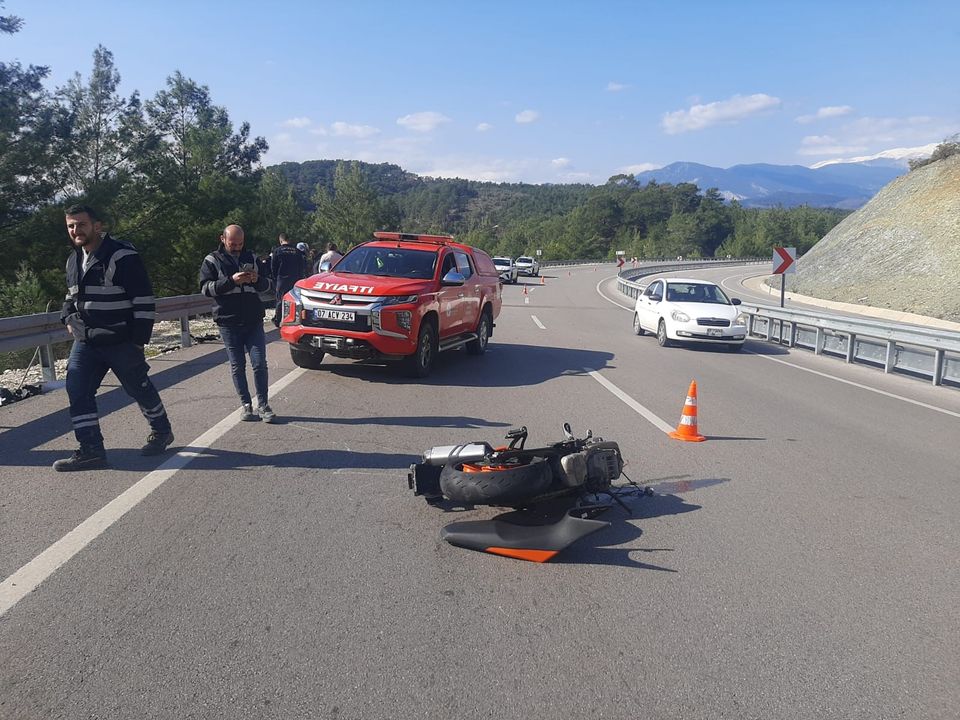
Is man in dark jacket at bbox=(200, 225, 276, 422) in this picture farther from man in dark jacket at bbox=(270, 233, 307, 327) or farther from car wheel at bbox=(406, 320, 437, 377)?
man in dark jacket at bbox=(270, 233, 307, 327)

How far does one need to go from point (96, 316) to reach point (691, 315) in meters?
13.1

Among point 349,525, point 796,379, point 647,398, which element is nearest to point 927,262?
point 796,379

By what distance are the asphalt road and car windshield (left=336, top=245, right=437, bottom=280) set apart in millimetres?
3788

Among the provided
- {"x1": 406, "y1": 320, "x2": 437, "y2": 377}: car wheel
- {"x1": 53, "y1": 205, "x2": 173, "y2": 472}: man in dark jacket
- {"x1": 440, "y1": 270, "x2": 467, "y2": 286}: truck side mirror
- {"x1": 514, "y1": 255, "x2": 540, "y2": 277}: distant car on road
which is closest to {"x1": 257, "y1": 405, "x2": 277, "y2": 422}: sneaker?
{"x1": 53, "y1": 205, "x2": 173, "y2": 472}: man in dark jacket

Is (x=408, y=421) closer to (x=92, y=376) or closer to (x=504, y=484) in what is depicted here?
(x=92, y=376)

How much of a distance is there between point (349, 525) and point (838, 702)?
295 cm

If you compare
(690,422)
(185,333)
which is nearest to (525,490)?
(690,422)

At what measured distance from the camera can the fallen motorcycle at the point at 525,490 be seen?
15.1ft

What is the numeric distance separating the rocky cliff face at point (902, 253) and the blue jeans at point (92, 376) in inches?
1308

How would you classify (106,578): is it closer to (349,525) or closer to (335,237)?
(349,525)

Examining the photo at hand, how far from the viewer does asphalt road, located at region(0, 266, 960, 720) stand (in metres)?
3.16

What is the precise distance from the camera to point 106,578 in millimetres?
4113

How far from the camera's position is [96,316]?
5957 millimetres

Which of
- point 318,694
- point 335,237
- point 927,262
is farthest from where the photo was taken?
point 335,237
